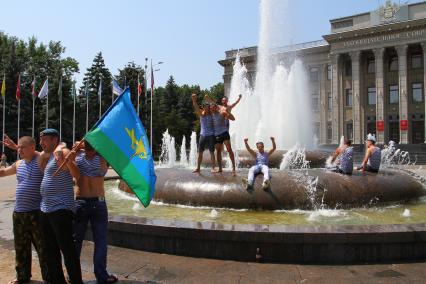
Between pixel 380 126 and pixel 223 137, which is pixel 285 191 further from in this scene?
pixel 380 126

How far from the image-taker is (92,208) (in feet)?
15.5

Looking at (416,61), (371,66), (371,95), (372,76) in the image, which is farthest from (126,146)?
(371,66)

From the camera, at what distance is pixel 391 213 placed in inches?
335

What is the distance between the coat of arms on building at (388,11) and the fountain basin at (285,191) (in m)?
48.6

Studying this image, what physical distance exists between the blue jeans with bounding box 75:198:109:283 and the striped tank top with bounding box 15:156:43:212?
51cm

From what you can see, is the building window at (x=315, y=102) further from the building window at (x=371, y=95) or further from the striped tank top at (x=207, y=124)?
the striped tank top at (x=207, y=124)

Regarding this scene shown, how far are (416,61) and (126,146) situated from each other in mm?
55741

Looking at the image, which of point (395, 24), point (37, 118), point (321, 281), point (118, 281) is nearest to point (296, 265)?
point (321, 281)

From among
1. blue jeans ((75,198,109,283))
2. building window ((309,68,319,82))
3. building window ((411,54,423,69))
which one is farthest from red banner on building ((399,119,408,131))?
blue jeans ((75,198,109,283))

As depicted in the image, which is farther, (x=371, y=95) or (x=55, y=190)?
(x=371, y=95)

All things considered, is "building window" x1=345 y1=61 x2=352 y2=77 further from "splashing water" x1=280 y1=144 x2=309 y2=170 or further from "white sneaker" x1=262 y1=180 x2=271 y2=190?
"white sneaker" x1=262 y1=180 x2=271 y2=190

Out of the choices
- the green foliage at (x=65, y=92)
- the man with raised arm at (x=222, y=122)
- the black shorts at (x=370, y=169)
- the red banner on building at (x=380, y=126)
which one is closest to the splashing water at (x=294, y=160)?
the black shorts at (x=370, y=169)

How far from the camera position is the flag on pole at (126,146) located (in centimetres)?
459

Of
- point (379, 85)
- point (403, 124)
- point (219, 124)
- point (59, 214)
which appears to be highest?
point (379, 85)
